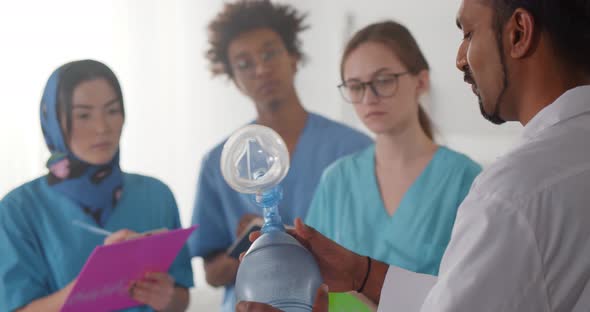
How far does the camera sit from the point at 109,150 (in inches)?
73.2

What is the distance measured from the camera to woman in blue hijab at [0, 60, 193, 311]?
1701 mm

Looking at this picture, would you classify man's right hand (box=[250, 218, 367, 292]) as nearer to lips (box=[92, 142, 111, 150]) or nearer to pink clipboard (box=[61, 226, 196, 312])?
pink clipboard (box=[61, 226, 196, 312])

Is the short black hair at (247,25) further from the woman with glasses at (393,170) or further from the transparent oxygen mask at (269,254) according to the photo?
the transparent oxygen mask at (269,254)

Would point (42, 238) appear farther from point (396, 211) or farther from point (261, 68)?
point (396, 211)

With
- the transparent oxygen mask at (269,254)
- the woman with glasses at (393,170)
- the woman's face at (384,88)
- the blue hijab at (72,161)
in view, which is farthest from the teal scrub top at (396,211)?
the transparent oxygen mask at (269,254)

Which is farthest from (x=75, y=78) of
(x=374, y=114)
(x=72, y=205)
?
(x=374, y=114)

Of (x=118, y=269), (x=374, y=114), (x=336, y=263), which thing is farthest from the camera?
(x=374, y=114)

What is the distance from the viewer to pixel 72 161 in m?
1.80

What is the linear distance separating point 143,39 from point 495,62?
1.36m

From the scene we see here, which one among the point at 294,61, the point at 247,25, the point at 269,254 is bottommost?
the point at 269,254

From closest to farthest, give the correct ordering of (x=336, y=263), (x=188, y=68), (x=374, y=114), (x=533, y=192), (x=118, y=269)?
(x=533, y=192), (x=336, y=263), (x=118, y=269), (x=374, y=114), (x=188, y=68)

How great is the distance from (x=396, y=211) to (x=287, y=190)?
355mm

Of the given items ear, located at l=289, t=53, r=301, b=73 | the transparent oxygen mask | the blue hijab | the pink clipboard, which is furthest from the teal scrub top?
the transparent oxygen mask

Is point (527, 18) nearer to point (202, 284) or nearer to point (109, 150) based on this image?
point (109, 150)
